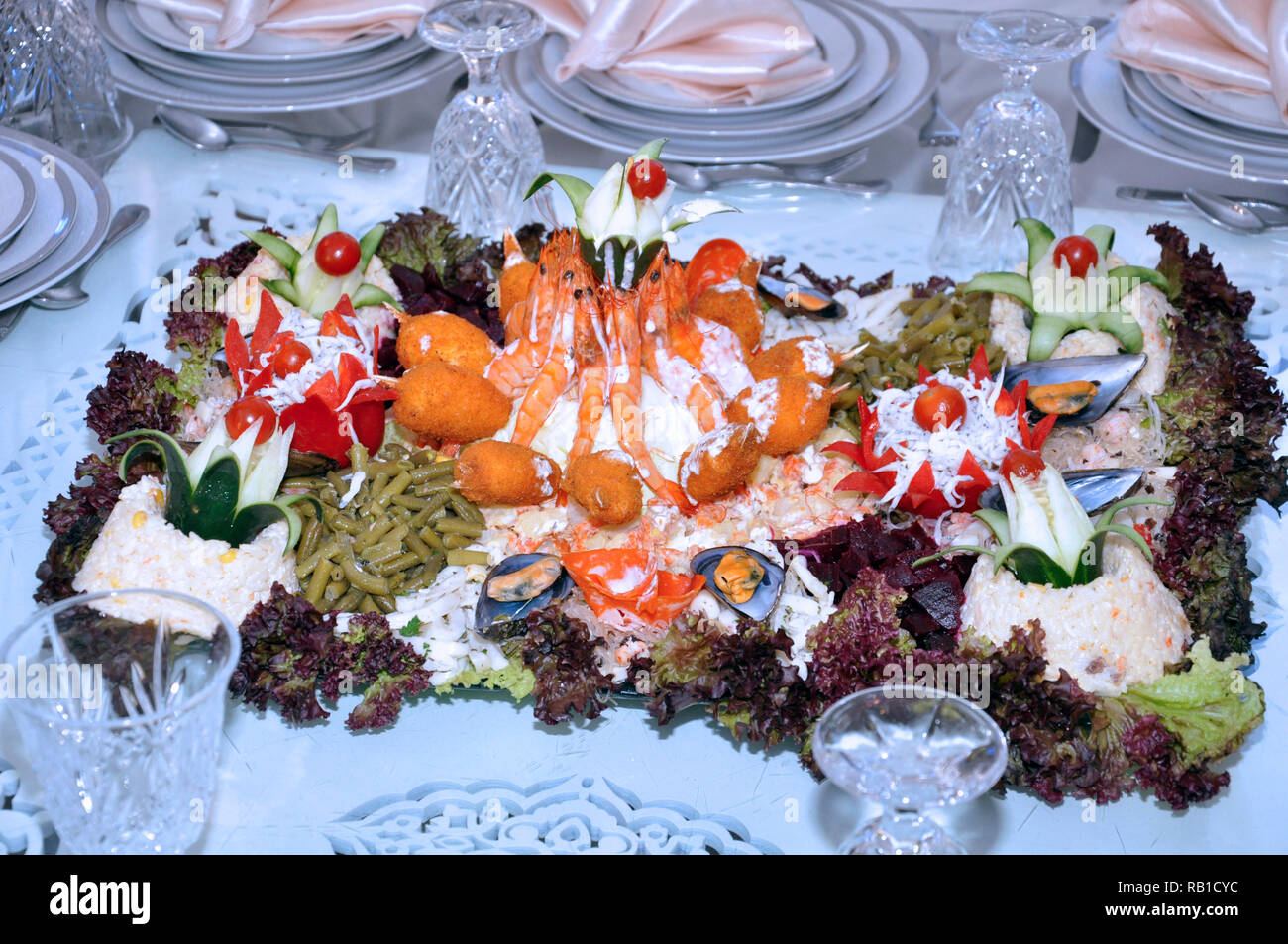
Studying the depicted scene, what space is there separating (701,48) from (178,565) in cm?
180

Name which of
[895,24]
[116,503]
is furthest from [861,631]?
[895,24]

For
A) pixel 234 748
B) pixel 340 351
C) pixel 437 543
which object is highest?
pixel 340 351

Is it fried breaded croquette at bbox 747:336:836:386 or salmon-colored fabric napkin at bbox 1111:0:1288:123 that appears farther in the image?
salmon-colored fabric napkin at bbox 1111:0:1288:123

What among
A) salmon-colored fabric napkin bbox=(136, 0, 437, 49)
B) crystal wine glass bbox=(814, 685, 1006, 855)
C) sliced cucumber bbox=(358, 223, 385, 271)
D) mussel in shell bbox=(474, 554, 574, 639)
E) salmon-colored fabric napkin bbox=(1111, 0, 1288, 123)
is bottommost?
mussel in shell bbox=(474, 554, 574, 639)

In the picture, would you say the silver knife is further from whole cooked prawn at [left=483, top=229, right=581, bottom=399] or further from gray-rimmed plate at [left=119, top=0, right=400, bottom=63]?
gray-rimmed plate at [left=119, top=0, right=400, bottom=63]

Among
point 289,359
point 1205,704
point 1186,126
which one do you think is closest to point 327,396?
point 289,359

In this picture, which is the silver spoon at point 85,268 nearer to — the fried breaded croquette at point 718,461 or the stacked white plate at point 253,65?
the stacked white plate at point 253,65

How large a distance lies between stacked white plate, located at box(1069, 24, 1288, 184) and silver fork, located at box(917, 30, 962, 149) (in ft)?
1.20

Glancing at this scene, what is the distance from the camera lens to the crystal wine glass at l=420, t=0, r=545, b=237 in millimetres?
3256

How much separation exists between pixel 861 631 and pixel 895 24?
1961mm

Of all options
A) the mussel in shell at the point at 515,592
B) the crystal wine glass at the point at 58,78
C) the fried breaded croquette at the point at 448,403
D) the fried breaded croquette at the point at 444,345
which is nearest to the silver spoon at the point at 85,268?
the crystal wine glass at the point at 58,78

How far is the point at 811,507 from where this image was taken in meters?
2.63

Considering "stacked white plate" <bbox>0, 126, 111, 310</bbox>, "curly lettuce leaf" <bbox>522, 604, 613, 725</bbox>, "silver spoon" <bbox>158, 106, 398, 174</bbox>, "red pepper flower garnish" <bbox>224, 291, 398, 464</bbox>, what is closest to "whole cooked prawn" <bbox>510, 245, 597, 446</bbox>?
"red pepper flower garnish" <bbox>224, 291, 398, 464</bbox>
